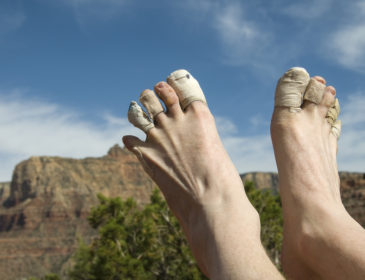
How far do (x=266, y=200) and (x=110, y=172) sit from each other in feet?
252

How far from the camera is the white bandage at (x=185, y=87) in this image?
2.16 meters

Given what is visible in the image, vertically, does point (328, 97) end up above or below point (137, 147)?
above

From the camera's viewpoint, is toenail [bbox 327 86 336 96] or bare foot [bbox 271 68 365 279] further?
toenail [bbox 327 86 336 96]

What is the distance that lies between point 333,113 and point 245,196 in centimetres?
93

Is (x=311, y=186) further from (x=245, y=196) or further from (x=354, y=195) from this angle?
(x=354, y=195)

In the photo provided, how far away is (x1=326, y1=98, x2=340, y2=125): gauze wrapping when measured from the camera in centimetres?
241

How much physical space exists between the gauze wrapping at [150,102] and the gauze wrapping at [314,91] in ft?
2.51

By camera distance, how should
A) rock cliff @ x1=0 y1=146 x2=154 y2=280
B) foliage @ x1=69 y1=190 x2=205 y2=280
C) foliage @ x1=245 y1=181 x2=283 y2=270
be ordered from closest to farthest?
1. foliage @ x1=69 y1=190 x2=205 y2=280
2. foliage @ x1=245 y1=181 x2=283 y2=270
3. rock cliff @ x1=0 y1=146 x2=154 y2=280

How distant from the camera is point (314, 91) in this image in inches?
89.4

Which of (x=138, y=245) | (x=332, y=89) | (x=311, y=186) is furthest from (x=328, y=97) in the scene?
(x=138, y=245)

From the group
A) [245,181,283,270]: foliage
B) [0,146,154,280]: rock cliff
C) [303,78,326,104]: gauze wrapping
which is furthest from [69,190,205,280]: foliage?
[0,146,154,280]: rock cliff

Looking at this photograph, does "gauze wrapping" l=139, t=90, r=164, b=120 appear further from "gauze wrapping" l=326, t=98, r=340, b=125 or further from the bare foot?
"gauze wrapping" l=326, t=98, r=340, b=125

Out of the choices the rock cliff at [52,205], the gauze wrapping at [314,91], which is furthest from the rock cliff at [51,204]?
the gauze wrapping at [314,91]

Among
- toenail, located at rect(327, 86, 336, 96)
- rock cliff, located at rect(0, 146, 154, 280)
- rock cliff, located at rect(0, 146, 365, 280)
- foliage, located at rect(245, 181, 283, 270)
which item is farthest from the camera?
rock cliff, located at rect(0, 146, 154, 280)
